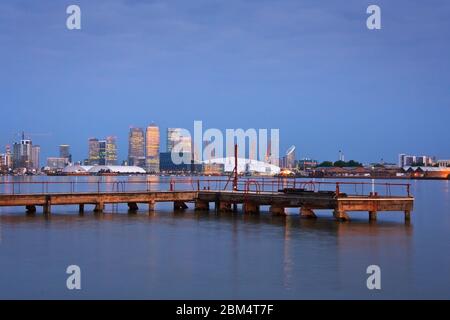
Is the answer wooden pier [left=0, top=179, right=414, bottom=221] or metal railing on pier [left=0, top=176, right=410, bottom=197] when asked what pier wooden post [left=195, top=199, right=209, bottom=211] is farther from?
metal railing on pier [left=0, top=176, right=410, bottom=197]

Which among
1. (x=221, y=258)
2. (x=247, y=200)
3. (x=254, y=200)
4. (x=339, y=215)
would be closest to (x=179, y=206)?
(x=247, y=200)

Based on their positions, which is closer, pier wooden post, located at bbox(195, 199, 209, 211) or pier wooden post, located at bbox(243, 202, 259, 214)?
pier wooden post, located at bbox(243, 202, 259, 214)

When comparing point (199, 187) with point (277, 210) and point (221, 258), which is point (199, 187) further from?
point (221, 258)

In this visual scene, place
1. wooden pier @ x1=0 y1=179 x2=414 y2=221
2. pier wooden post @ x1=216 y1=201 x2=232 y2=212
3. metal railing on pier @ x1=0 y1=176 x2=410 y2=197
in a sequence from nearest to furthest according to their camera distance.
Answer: wooden pier @ x1=0 y1=179 x2=414 y2=221 < pier wooden post @ x1=216 y1=201 x2=232 y2=212 < metal railing on pier @ x1=0 y1=176 x2=410 y2=197

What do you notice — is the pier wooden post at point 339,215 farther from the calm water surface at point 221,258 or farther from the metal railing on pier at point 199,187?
the metal railing on pier at point 199,187

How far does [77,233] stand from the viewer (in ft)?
120

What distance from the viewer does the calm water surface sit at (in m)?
21.6

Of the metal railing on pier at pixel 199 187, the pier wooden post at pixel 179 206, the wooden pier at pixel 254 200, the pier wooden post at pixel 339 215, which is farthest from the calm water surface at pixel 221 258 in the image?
the pier wooden post at pixel 179 206

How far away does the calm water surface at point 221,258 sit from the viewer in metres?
21.6

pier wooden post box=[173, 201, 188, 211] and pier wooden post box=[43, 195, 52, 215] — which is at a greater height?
pier wooden post box=[43, 195, 52, 215]

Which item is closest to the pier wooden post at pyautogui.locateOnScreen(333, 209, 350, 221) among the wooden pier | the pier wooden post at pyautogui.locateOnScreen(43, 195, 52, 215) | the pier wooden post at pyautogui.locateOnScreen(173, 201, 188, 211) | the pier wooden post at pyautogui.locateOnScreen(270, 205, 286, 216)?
the wooden pier

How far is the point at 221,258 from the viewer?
28.3 meters

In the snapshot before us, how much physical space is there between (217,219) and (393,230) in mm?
13125
